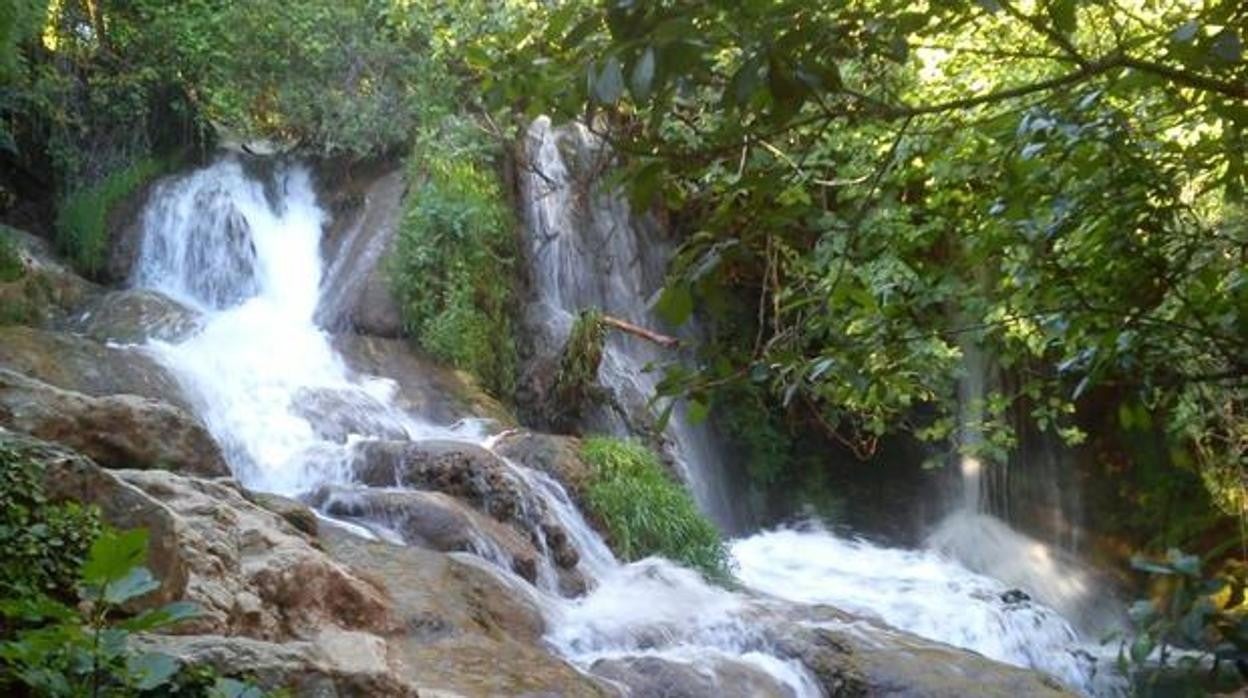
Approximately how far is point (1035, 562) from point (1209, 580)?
1229 cm

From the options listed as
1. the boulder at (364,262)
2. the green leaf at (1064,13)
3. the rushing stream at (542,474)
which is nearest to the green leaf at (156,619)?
the green leaf at (1064,13)

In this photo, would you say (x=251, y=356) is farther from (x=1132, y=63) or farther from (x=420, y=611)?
(x=1132, y=63)

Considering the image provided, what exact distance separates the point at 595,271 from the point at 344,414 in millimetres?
4395

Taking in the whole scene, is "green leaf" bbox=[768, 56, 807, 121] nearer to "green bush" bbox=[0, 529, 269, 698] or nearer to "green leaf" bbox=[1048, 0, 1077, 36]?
"green leaf" bbox=[1048, 0, 1077, 36]

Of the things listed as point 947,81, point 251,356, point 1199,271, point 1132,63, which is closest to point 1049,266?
point 1199,271

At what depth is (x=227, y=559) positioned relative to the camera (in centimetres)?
491

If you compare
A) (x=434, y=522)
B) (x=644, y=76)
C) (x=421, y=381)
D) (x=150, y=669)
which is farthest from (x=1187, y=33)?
(x=421, y=381)

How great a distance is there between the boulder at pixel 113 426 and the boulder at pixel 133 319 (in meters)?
3.69

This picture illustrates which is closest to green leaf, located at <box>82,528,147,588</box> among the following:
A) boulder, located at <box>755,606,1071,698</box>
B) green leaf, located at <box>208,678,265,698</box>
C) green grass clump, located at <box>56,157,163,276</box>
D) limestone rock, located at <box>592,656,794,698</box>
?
green leaf, located at <box>208,678,265,698</box>

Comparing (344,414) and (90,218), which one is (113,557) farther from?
(90,218)

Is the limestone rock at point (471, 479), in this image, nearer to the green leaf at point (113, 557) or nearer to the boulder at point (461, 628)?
the boulder at point (461, 628)

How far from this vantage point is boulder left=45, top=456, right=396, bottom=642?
3.88 metres

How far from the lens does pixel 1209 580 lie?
5.02 feet

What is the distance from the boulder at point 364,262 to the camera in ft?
37.9
